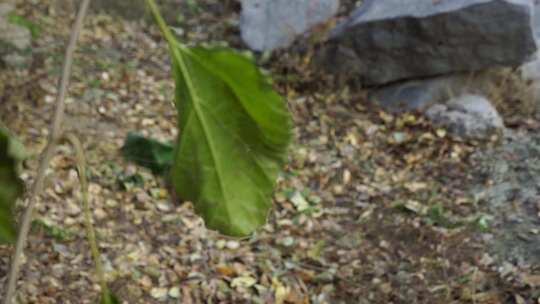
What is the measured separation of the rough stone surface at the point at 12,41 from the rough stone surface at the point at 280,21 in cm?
120

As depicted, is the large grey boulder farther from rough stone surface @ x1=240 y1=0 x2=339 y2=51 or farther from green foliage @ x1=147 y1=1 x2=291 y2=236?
green foliage @ x1=147 y1=1 x2=291 y2=236

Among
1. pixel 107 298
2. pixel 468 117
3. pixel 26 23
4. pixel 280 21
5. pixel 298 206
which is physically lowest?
pixel 298 206

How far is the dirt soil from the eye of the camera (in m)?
2.60

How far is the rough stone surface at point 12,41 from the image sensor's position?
11.2 ft

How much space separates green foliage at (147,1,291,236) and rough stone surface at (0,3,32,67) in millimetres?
3031

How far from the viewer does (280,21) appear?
415cm

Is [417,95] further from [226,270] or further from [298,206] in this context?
[226,270]

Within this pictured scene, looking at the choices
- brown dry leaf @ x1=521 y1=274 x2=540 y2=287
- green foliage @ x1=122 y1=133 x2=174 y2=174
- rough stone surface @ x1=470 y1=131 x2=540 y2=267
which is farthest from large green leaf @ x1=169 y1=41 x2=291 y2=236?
green foliage @ x1=122 y1=133 x2=174 y2=174

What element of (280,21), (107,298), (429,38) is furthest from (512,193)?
(107,298)

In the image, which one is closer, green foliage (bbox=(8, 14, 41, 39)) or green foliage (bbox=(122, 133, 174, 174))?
green foliage (bbox=(122, 133, 174, 174))

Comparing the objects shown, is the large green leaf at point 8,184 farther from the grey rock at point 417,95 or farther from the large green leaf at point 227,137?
the grey rock at point 417,95

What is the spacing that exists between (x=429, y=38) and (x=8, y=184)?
3.38 metres

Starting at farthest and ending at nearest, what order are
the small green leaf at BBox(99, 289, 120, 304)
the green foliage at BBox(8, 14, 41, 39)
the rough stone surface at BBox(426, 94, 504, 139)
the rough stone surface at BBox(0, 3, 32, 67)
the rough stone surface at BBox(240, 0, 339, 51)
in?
the rough stone surface at BBox(240, 0, 339, 51), the green foliage at BBox(8, 14, 41, 39), the rough stone surface at BBox(426, 94, 504, 139), the rough stone surface at BBox(0, 3, 32, 67), the small green leaf at BBox(99, 289, 120, 304)

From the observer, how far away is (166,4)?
14.7 feet
